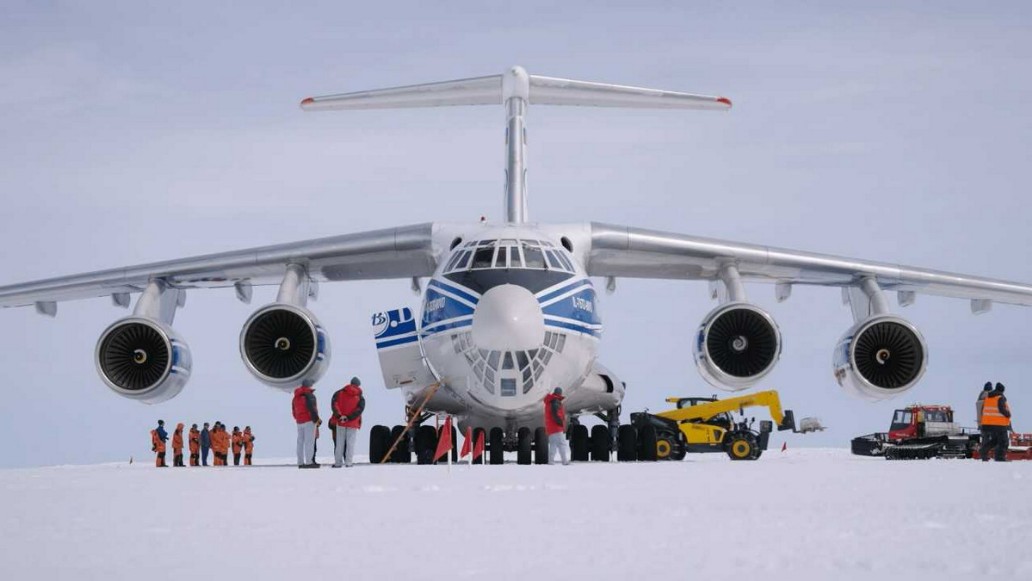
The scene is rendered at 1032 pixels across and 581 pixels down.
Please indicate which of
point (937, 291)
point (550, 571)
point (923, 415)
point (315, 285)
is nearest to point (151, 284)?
point (315, 285)

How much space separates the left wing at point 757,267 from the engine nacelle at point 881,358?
131 centimetres

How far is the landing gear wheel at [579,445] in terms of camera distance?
1564 centimetres

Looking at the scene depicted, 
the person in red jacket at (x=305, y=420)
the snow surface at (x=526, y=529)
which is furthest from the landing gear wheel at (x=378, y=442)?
the snow surface at (x=526, y=529)

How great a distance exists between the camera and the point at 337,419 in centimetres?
1330

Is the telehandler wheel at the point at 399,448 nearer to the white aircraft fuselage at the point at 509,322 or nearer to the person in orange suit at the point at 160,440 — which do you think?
the white aircraft fuselage at the point at 509,322

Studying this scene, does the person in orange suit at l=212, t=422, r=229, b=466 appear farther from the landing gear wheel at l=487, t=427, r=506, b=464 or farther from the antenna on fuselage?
the landing gear wheel at l=487, t=427, r=506, b=464

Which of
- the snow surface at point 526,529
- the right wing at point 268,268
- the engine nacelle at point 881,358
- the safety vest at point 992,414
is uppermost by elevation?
the right wing at point 268,268

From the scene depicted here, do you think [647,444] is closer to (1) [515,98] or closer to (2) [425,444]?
(2) [425,444]

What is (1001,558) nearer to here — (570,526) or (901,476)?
(570,526)

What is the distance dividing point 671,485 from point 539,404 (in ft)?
18.2

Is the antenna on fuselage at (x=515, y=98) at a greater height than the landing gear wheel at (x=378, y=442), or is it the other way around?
the antenna on fuselage at (x=515, y=98)

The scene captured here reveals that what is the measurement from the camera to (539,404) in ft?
44.7

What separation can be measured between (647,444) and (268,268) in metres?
5.97

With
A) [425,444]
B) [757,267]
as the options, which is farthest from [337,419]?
[757,267]
